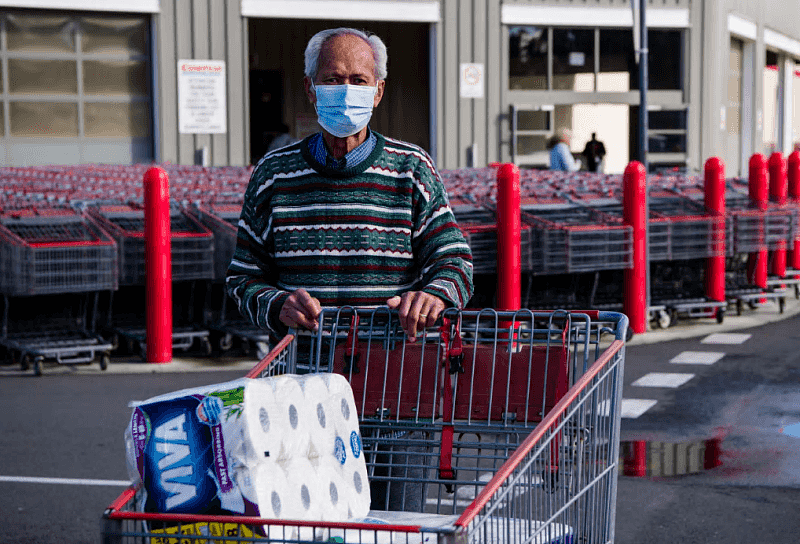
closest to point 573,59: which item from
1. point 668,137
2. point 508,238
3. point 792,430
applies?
point 668,137

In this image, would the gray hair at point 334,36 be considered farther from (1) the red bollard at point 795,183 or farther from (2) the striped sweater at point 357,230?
(1) the red bollard at point 795,183

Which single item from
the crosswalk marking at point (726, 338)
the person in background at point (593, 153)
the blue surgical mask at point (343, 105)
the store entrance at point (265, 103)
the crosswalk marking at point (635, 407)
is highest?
the store entrance at point (265, 103)

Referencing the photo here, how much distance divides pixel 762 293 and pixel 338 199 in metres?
10.2

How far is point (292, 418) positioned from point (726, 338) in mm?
9341

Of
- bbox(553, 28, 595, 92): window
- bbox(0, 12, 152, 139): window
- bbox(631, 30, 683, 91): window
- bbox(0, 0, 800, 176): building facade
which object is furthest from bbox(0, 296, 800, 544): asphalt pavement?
bbox(631, 30, 683, 91): window

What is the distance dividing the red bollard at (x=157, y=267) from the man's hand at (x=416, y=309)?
667 centimetres

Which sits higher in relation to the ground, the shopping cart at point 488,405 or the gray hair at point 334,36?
the gray hair at point 334,36

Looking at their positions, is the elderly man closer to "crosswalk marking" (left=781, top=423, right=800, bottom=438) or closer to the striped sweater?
the striped sweater

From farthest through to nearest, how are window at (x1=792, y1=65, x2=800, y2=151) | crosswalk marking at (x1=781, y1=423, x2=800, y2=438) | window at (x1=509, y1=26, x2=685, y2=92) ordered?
window at (x1=792, y1=65, x2=800, y2=151) → window at (x1=509, y1=26, x2=685, y2=92) → crosswalk marking at (x1=781, y1=423, x2=800, y2=438)

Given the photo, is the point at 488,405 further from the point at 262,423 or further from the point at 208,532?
the point at 208,532

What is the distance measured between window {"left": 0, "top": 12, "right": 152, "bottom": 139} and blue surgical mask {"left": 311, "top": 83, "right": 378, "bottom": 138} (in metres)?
24.0

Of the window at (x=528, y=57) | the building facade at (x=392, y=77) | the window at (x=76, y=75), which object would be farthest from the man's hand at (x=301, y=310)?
the window at (x=528, y=57)

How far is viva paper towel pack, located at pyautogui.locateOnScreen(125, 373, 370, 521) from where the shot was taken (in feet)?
8.56

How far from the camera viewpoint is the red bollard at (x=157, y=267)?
980 cm
